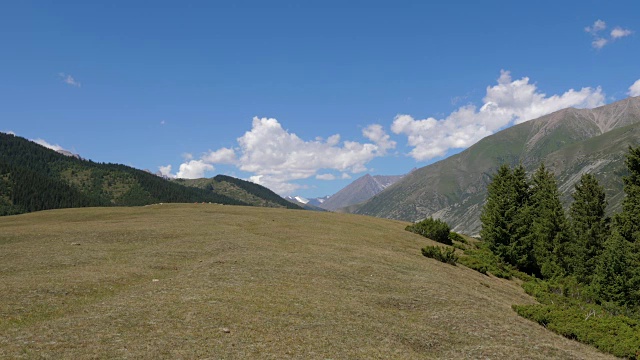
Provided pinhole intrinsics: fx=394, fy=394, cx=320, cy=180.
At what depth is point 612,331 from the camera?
79.3 ft

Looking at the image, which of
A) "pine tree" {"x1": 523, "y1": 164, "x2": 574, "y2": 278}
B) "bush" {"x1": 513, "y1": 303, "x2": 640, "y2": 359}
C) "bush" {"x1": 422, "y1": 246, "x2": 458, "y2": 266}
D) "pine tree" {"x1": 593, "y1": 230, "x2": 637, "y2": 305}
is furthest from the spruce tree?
"bush" {"x1": 513, "y1": 303, "x2": 640, "y2": 359}

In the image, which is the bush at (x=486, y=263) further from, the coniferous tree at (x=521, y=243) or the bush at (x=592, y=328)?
the bush at (x=592, y=328)

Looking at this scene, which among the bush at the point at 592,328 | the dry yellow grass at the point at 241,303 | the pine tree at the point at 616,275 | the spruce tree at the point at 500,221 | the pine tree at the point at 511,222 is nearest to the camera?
the dry yellow grass at the point at 241,303

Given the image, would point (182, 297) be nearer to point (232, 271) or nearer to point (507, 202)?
point (232, 271)

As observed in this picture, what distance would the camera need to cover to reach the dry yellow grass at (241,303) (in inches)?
640

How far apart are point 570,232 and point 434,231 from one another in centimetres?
1908

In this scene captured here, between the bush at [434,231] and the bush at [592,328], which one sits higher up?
the bush at [434,231]

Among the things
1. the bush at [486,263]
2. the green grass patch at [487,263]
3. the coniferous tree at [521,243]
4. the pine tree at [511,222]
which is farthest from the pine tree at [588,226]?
the bush at [486,263]

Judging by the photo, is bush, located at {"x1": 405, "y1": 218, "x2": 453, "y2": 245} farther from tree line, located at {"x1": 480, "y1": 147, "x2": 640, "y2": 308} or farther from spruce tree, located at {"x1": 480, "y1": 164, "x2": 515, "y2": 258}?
tree line, located at {"x1": 480, "y1": 147, "x2": 640, "y2": 308}

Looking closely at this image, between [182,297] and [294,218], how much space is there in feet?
147

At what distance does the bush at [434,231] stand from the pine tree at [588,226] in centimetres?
1781

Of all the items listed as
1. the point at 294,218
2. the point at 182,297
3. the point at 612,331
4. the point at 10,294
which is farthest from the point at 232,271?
the point at 294,218

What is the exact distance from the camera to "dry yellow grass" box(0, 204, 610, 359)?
640 inches

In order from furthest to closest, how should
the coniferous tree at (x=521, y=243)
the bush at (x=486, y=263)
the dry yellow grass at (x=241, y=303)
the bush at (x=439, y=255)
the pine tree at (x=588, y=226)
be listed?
the coniferous tree at (x=521, y=243)
the pine tree at (x=588, y=226)
the bush at (x=486, y=263)
the bush at (x=439, y=255)
the dry yellow grass at (x=241, y=303)
